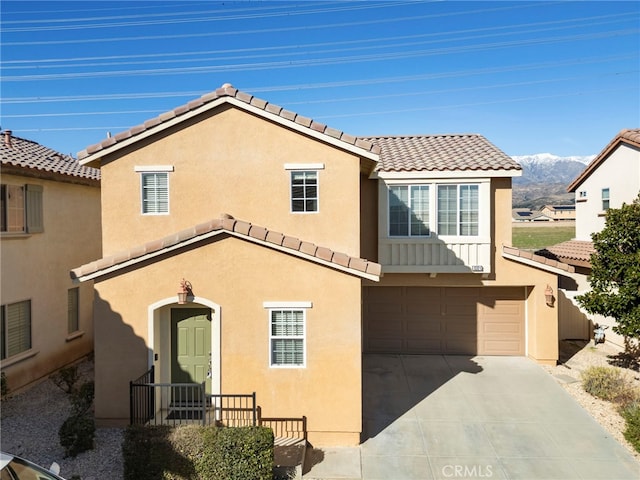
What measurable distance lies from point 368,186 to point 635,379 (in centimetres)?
993

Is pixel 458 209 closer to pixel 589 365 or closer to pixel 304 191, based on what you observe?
pixel 304 191

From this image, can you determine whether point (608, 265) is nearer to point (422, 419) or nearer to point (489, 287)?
point (489, 287)

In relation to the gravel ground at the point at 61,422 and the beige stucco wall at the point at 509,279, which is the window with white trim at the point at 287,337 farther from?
the beige stucco wall at the point at 509,279

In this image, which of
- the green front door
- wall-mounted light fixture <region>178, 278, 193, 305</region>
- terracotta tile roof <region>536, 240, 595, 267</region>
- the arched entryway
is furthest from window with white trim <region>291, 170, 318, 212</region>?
terracotta tile roof <region>536, 240, 595, 267</region>

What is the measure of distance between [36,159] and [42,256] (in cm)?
324

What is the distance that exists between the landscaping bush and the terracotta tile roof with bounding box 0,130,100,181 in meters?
8.54

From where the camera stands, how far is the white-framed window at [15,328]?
11.0m

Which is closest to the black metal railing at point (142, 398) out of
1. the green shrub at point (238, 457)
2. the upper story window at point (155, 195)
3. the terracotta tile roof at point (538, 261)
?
the green shrub at point (238, 457)

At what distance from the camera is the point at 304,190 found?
10.8 m

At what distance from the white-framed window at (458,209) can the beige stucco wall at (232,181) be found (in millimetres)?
4457

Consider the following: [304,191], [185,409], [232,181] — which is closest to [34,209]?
[232,181]

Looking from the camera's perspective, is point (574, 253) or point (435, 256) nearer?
point (435, 256)

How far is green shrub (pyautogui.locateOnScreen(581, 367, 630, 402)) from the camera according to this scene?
11.0 metres

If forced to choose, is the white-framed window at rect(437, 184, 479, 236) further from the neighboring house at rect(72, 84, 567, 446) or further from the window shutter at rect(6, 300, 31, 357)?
the window shutter at rect(6, 300, 31, 357)
